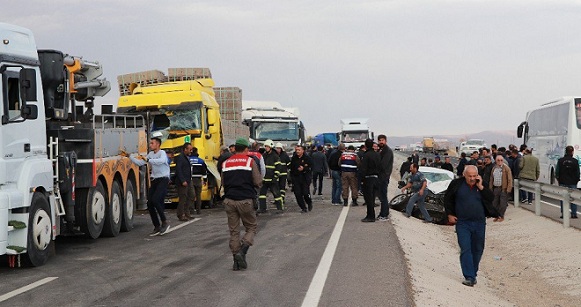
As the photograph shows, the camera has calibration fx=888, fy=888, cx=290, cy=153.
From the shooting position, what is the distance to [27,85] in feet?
39.4

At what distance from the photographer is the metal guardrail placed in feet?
64.1

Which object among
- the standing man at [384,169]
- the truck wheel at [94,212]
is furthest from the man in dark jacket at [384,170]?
the truck wheel at [94,212]

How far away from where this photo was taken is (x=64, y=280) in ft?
37.6

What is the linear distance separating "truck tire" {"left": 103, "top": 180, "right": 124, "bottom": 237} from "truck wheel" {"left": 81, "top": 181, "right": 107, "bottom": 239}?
6.9 inches

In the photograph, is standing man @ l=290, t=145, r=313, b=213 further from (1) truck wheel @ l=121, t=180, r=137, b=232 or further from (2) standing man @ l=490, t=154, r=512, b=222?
(1) truck wheel @ l=121, t=180, r=137, b=232

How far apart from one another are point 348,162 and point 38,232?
40.3 feet

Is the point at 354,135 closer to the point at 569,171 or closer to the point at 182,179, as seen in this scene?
the point at 569,171

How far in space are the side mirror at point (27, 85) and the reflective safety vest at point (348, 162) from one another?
12725 mm

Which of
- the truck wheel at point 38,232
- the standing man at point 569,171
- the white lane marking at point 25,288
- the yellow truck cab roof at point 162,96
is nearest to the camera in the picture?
the white lane marking at point 25,288

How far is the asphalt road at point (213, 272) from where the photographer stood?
32.9ft

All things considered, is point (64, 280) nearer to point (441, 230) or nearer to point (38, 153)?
point (38, 153)

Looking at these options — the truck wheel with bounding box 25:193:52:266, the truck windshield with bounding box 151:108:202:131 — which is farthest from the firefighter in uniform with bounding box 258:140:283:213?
the truck wheel with bounding box 25:193:52:266

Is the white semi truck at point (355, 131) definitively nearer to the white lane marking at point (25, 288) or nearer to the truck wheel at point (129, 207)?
the truck wheel at point (129, 207)

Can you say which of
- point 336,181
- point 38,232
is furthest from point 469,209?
point 336,181
